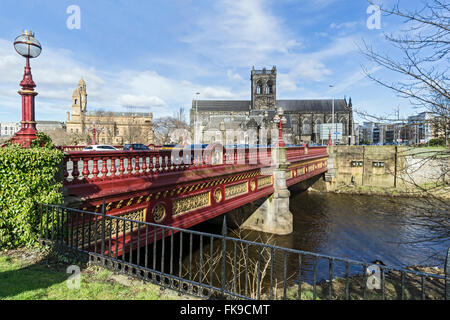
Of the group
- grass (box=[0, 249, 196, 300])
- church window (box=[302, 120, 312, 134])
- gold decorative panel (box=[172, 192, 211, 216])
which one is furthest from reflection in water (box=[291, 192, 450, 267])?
church window (box=[302, 120, 312, 134])

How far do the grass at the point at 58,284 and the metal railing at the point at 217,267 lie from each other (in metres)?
0.18

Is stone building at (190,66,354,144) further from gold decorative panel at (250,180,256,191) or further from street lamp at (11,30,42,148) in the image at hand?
street lamp at (11,30,42,148)

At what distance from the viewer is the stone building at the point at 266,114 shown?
62.8 m

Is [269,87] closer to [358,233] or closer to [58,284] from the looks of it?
[358,233]

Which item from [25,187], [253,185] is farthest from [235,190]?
[25,187]

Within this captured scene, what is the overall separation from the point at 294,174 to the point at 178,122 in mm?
48534

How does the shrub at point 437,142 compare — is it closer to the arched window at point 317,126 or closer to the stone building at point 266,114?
the stone building at point 266,114

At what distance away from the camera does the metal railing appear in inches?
131

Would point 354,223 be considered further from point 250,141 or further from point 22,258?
point 250,141

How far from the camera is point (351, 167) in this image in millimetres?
29984

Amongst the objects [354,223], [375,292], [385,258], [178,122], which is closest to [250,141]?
[178,122]

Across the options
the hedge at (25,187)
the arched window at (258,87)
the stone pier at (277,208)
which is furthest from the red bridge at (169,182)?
the arched window at (258,87)

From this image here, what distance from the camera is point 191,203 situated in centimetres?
761

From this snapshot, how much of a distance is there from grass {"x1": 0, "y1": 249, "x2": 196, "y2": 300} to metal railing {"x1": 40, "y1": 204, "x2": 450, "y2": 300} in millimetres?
179
